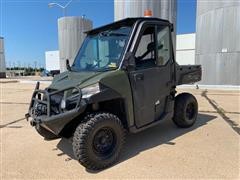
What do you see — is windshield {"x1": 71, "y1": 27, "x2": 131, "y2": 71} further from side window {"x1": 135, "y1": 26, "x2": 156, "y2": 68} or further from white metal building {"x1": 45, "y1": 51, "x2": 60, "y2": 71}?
white metal building {"x1": 45, "y1": 51, "x2": 60, "y2": 71}

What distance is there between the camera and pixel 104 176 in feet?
10.5

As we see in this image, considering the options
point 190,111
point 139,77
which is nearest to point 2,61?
point 190,111

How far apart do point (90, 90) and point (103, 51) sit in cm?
102

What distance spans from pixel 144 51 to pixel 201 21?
11.4 meters

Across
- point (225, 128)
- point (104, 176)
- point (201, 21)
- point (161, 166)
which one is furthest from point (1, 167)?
point (201, 21)

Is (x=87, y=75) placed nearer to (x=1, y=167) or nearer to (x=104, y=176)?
(x=104, y=176)

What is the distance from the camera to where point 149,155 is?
3.79m

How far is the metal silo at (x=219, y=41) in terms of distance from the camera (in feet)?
40.7

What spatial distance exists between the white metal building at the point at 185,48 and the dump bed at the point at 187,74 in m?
25.5

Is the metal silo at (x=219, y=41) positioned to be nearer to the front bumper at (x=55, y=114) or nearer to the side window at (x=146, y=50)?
the side window at (x=146, y=50)

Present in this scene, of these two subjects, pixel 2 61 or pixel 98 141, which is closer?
pixel 98 141

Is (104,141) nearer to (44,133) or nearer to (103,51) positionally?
(44,133)

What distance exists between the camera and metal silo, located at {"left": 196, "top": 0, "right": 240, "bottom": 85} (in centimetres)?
1241

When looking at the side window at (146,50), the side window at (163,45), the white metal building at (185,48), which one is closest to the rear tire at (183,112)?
the side window at (163,45)
